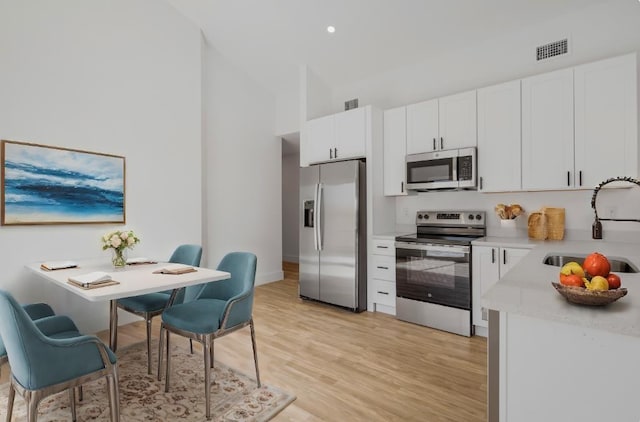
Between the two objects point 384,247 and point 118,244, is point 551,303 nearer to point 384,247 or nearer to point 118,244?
point 384,247

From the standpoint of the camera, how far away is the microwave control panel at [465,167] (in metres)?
3.36

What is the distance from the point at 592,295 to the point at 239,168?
180 inches

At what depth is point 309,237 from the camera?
436 centimetres

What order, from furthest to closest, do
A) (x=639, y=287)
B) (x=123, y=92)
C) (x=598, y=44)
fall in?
(x=123, y=92), (x=598, y=44), (x=639, y=287)

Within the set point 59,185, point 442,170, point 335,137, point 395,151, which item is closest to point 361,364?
point 442,170

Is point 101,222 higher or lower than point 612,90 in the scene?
lower

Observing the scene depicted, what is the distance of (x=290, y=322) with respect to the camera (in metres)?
3.65

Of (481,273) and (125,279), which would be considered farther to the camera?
(481,273)

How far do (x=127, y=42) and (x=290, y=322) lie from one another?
353 centimetres

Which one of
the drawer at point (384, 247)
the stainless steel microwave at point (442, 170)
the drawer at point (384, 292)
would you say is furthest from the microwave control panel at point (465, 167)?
the drawer at point (384, 292)

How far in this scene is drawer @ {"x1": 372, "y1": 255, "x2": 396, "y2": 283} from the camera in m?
3.75

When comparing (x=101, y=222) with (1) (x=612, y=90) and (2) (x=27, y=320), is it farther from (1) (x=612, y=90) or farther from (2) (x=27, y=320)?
(1) (x=612, y=90)

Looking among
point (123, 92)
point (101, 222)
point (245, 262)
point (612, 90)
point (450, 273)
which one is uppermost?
point (123, 92)

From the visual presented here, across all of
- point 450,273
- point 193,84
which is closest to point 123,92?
point 193,84
